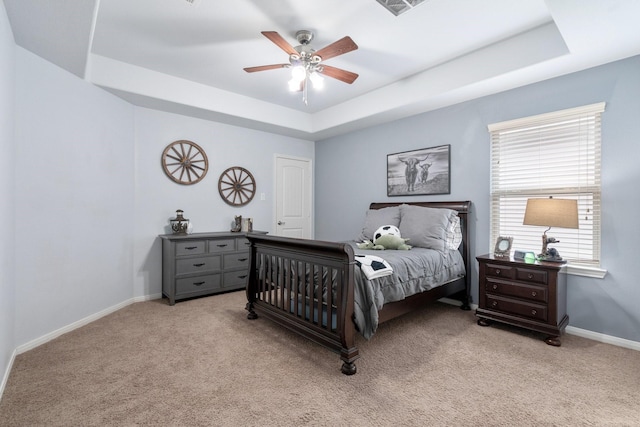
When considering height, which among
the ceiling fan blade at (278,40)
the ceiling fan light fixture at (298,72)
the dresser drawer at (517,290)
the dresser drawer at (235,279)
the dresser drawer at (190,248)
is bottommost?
the dresser drawer at (235,279)

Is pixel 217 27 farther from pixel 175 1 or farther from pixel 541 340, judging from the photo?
pixel 541 340

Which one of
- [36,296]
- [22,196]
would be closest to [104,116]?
[22,196]

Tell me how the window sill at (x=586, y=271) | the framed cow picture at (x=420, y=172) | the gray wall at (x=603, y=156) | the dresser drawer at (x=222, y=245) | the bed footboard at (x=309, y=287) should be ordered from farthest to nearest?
1. the dresser drawer at (x=222, y=245)
2. the framed cow picture at (x=420, y=172)
3. the window sill at (x=586, y=271)
4. the gray wall at (x=603, y=156)
5. the bed footboard at (x=309, y=287)

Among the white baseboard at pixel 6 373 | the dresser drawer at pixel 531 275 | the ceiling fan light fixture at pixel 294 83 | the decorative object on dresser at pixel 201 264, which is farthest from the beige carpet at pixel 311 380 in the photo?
the ceiling fan light fixture at pixel 294 83

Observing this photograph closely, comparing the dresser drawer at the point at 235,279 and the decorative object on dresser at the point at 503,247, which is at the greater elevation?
the decorative object on dresser at the point at 503,247

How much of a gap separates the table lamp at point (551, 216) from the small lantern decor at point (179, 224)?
12.6 ft

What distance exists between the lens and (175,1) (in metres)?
2.33

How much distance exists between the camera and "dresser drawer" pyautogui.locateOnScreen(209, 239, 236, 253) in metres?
3.99

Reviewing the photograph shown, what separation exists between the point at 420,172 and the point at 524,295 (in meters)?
1.90

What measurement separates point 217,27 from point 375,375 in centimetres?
302

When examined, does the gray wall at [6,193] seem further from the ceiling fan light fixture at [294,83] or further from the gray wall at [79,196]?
the ceiling fan light fixture at [294,83]

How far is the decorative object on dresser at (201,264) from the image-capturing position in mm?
3723

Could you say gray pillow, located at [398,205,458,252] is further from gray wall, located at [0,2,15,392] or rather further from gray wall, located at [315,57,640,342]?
gray wall, located at [0,2,15,392]

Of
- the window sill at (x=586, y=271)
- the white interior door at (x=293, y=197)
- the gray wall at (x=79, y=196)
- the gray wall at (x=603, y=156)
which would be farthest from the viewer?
the white interior door at (x=293, y=197)
